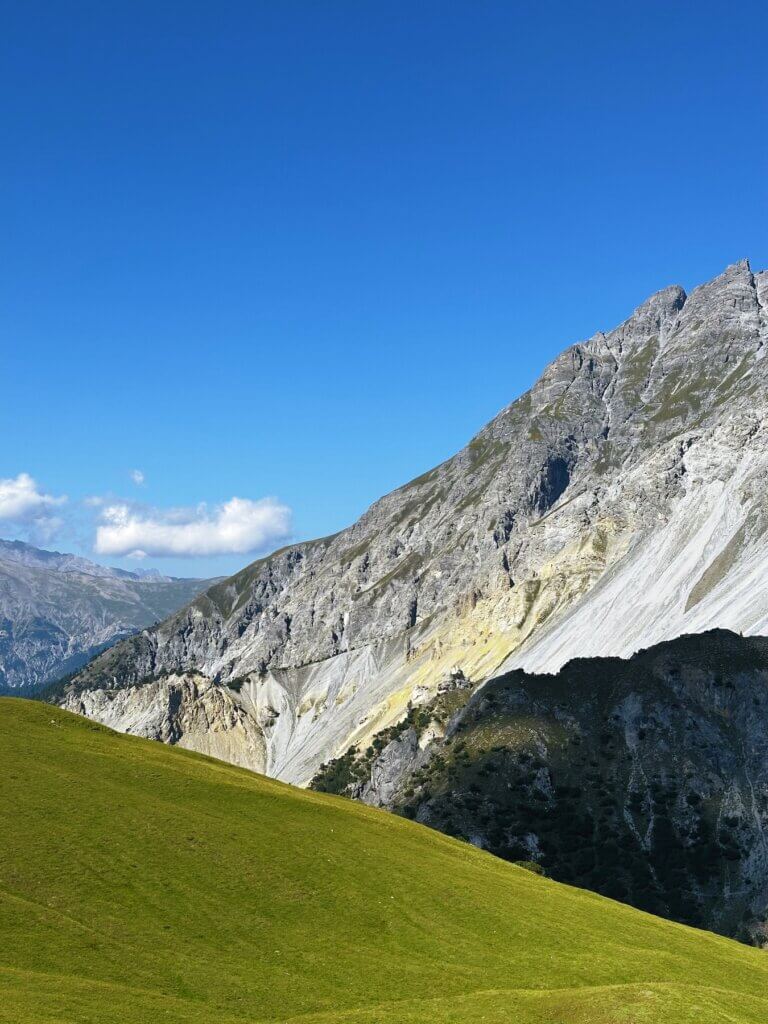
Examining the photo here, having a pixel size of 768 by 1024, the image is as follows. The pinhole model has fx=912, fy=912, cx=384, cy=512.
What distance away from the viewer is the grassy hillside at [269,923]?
3991 cm

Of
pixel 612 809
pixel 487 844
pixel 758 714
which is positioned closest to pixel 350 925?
pixel 487 844

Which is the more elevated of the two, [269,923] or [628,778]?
[628,778]

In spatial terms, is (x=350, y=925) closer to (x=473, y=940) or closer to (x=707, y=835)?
(x=473, y=940)

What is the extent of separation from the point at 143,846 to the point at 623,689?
104 meters

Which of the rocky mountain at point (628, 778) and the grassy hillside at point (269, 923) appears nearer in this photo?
the grassy hillside at point (269, 923)

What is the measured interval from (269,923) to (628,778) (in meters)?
90.0

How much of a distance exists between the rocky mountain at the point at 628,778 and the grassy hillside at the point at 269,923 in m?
45.7

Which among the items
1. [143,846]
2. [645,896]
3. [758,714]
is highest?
[758,714]

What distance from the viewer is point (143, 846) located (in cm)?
5200

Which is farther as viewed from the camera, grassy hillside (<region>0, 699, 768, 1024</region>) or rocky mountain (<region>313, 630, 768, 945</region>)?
rocky mountain (<region>313, 630, 768, 945</region>)

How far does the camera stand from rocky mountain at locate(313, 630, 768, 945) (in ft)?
362

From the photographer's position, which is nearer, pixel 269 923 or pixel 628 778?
pixel 269 923

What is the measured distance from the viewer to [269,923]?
47938mm

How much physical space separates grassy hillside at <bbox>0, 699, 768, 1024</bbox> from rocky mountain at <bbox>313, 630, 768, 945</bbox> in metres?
45.7
